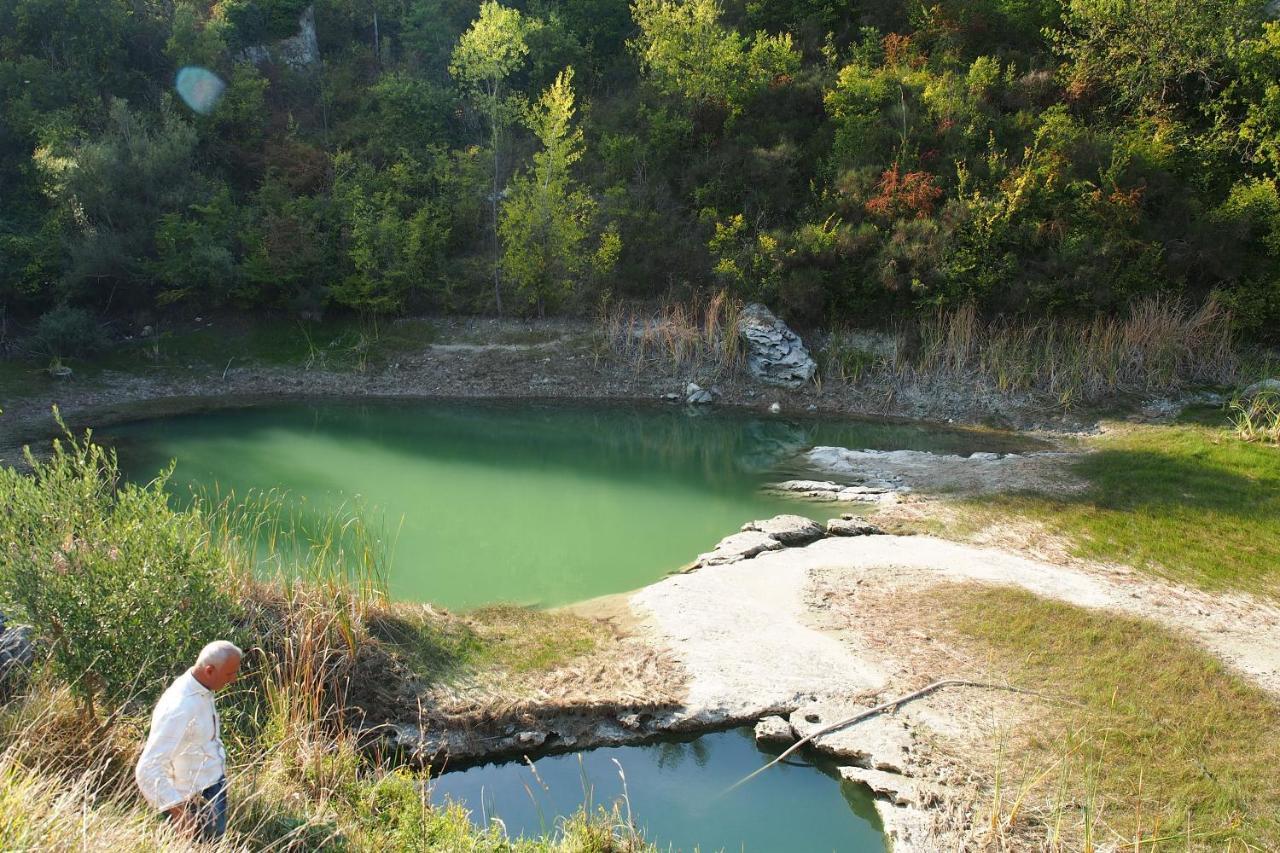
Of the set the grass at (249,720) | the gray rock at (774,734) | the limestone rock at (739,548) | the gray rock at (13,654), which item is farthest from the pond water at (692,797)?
the limestone rock at (739,548)

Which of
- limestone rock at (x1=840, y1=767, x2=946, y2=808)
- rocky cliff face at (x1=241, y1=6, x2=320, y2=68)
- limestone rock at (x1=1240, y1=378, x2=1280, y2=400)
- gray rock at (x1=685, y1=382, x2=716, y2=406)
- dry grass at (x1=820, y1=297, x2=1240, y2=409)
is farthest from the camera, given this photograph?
rocky cliff face at (x1=241, y1=6, x2=320, y2=68)

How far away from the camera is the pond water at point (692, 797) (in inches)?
242

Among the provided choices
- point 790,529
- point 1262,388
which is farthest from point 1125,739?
point 1262,388

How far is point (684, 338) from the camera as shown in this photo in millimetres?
22047

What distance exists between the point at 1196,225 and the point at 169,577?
2314 centimetres

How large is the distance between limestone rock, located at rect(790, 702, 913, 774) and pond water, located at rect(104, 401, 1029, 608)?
374cm

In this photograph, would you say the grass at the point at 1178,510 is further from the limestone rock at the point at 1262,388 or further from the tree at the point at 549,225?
the tree at the point at 549,225

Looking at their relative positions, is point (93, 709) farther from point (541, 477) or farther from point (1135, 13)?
point (1135, 13)

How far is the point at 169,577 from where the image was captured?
5.90 m

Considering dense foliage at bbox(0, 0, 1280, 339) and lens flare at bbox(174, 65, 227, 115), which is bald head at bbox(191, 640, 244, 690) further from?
lens flare at bbox(174, 65, 227, 115)

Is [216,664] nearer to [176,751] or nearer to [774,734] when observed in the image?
[176,751]

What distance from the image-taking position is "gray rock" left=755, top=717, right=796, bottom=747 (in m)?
7.21

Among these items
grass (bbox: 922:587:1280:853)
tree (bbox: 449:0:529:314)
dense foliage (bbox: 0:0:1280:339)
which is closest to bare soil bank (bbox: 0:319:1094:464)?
dense foliage (bbox: 0:0:1280:339)

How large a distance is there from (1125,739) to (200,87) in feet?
99.5
